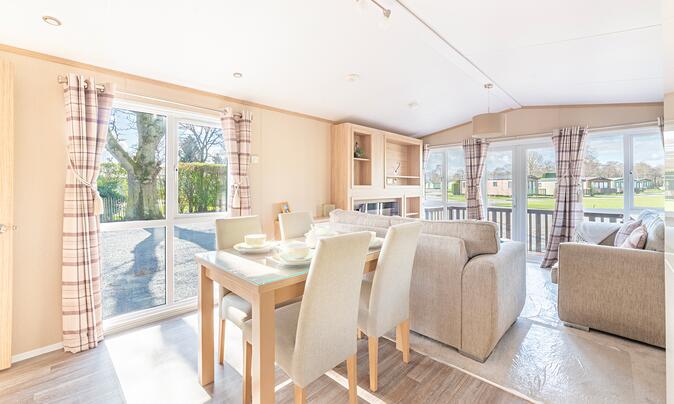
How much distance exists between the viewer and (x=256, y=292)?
4.63 feet

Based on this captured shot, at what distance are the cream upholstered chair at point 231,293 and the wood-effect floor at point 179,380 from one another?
0.30m

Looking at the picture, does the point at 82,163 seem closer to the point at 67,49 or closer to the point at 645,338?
the point at 67,49

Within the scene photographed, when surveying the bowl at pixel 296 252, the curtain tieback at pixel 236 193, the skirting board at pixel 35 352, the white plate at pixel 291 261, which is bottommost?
the skirting board at pixel 35 352

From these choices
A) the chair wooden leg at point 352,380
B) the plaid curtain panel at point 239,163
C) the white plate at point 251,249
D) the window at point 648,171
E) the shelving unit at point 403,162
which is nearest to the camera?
the chair wooden leg at point 352,380

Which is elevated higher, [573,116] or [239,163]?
[573,116]

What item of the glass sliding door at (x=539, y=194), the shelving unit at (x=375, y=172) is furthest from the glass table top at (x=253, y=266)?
the glass sliding door at (x=539, y=194)

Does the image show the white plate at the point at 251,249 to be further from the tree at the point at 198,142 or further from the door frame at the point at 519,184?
the door frame at the point at 519,184

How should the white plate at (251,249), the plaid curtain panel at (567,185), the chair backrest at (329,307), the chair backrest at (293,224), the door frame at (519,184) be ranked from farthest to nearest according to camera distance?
1. the door frame at (519,184)
2. the plaid curtain panel at (567,185)
3. the chair backrest at (293,224)
4. the white plate at (251,249)
5. the chair backrest at (329,307)

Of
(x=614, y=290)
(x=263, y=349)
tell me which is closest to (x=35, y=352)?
(x=263, y=349)

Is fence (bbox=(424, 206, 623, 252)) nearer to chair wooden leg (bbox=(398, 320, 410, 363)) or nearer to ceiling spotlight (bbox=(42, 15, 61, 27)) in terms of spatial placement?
chair wooden leg (bbox=(398, 320, 410, 363))

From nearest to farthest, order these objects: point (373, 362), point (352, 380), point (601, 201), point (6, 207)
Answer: point (352, 380), point (373, 362), point (6, 207), point (601, 201)

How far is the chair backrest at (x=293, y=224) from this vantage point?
2809mm

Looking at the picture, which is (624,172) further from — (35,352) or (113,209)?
(35,352)

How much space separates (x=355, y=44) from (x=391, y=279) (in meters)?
2.04
